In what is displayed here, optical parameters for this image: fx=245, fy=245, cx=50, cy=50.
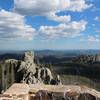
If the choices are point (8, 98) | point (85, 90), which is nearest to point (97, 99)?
point (85, 90)

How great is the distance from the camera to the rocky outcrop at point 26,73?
221ft

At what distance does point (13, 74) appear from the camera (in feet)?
246

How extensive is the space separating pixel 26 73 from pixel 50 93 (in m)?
63.3

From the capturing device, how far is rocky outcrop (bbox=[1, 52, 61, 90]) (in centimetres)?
6750

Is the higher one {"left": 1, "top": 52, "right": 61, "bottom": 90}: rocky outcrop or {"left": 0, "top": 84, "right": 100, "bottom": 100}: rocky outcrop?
{"left": 0, "top": 84, "right": 100, "bottom": 100}: rocky outcrop

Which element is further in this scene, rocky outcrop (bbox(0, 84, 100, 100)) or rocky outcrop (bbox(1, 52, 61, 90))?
rocky outcrop (bbox(1, 52, 61, 90))

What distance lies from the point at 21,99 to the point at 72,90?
156 cm

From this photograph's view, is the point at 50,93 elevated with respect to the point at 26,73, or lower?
elevated

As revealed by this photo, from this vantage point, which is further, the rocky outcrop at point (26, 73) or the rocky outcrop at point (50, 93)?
the rocky outcrop at point (26, 73)

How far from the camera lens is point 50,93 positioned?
24.4ft

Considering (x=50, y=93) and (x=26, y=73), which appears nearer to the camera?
(x=50, y=93)

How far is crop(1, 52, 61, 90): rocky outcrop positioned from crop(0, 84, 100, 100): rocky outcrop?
5567 centimetres

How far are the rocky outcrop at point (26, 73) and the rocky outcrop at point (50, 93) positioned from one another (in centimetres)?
5567

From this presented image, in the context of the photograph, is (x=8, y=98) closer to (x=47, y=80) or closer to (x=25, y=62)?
(x=47, y=80)
